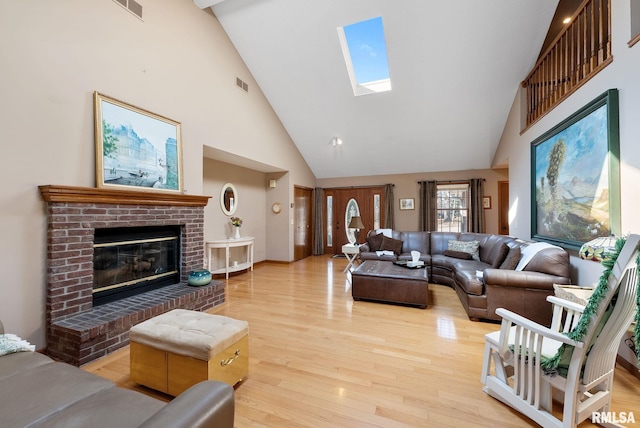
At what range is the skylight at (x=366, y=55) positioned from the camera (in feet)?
13.4

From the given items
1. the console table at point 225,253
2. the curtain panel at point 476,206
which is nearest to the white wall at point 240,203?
the console table at point 225,253

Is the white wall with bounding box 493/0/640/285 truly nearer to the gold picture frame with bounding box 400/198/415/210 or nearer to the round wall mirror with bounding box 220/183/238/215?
the gold picture frame with bounding box 400/198/415/210

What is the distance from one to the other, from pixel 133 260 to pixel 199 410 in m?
2.83

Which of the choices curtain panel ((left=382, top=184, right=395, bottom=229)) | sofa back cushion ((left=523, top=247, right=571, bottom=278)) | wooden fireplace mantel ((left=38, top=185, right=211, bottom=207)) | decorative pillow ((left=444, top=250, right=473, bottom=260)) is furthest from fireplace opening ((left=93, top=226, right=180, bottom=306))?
curtain panel ((left=382, top=184, right=395, bottom=229))

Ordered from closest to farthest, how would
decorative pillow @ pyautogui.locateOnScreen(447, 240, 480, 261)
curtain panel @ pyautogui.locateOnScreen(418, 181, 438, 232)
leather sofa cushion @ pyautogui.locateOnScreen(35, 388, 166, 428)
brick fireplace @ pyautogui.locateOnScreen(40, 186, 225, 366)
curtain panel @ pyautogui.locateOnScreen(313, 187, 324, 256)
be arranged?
leather sofa cushion @ pyautogui.locateOnScreen(35, 388, 166, 428), brick fireplace @ pyautogui.locateOnScreen(40, 186, 225, 366), decorative pillow @ pyautogui.locateOnScreen(447, 240, 480, 261), curtain panel @ pyautogui.locateOnScreen(418, 181, 438, 232), curtain panel @ pyautogui.locateOnScreen(313, 187, 324, 256)

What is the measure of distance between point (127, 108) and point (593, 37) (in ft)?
15.7

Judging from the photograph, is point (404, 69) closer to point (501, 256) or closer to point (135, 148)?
point (501, 256)

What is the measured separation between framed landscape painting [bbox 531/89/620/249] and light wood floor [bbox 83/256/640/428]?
1.30 m

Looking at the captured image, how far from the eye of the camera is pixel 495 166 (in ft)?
19.5

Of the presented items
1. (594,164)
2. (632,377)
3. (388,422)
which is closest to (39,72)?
(388,422)

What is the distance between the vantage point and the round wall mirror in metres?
5.05

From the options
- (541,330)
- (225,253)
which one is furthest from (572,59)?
(225,253)

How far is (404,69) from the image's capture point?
169 inches

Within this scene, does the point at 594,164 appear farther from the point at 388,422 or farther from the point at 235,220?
the point at 235,220
